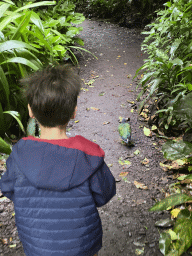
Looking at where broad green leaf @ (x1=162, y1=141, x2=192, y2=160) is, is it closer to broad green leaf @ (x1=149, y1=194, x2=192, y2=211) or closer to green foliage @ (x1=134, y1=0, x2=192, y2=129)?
broad green leaf @ (x1=149, y1=194, x2=192, y2=211)

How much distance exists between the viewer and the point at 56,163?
928mm

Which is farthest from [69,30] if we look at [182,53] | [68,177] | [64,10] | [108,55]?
[68,177]

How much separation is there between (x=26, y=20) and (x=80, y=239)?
1.64m

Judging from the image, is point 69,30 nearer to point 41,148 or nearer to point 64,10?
point 64,10

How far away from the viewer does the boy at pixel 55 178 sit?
0.93 meters

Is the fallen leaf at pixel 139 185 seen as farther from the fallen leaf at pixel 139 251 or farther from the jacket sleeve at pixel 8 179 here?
the jacket sleeve at pixel 8 179

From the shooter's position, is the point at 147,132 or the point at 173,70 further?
the point at 147,132

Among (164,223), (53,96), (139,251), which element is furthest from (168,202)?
(53,96)

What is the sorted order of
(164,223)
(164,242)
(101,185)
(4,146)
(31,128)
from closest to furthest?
(101,185)
(4,146)
(164,242)
(164,223)
(31,128)

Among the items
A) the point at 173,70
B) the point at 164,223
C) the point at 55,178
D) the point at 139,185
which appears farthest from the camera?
the point at 173,70

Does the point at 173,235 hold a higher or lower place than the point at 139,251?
higher

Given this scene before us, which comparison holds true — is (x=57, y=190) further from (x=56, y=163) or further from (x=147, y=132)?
(x=147, y=132)

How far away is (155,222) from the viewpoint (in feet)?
6.14

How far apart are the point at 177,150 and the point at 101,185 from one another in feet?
3.94
